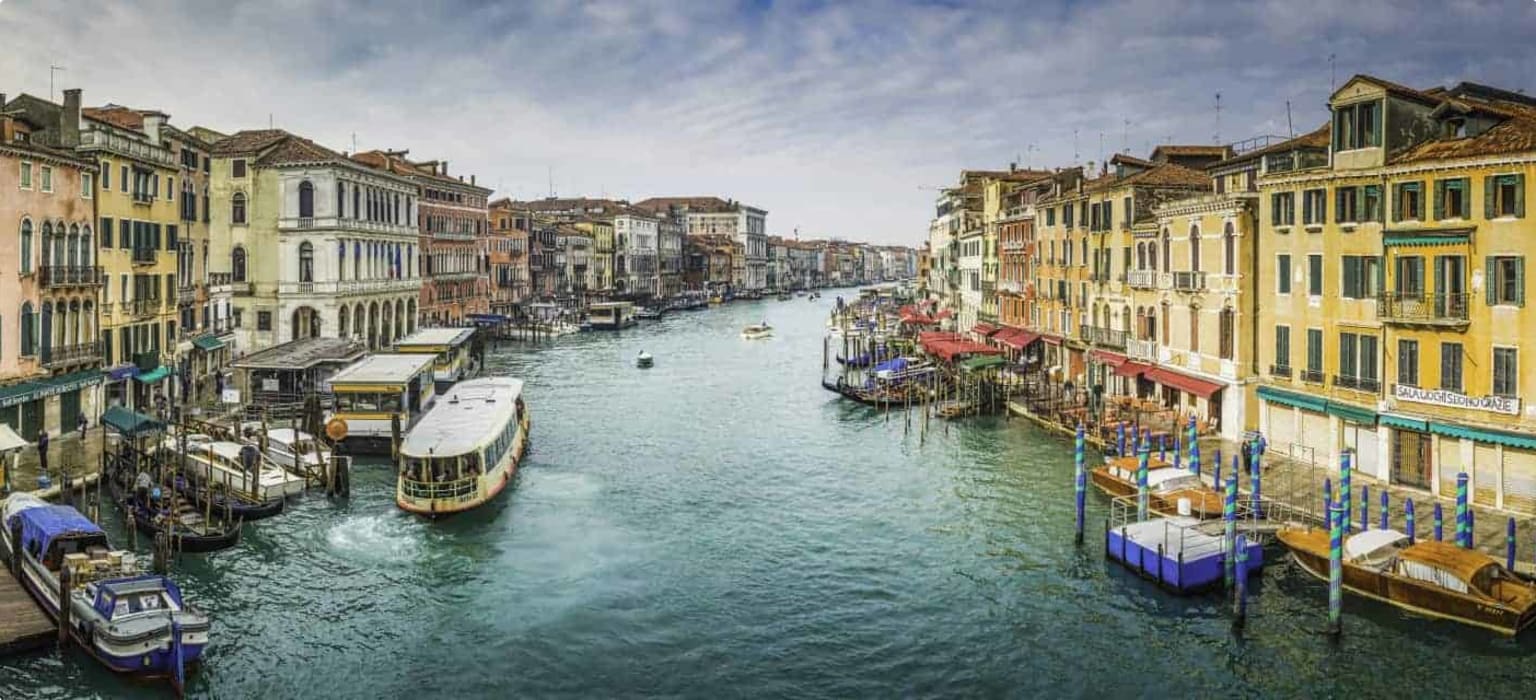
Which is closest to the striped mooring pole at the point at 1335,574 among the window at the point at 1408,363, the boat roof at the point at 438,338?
the window at the point at 1408,363

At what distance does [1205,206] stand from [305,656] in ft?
73.1

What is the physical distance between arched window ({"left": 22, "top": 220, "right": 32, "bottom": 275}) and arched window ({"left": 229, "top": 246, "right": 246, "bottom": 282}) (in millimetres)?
19822

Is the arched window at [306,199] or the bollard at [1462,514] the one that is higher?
the arched window at [306,199]

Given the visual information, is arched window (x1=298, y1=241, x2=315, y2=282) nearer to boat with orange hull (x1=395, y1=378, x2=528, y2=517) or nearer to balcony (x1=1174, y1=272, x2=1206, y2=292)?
boat with orange hull (x1=395, y1=378, x2=528, y2=517)

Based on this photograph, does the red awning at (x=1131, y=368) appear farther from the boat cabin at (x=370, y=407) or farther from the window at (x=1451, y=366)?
the boat cabin at (x=370, y=407)

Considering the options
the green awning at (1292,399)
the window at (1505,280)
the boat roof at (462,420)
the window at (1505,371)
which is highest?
the window at (1505,280)

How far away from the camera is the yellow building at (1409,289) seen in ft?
64.6

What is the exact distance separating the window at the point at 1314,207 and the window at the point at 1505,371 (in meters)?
4.70

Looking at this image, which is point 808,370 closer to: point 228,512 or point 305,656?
point 228,512

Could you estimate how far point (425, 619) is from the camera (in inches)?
691

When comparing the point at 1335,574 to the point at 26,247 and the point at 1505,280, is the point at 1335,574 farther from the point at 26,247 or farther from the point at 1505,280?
the point at 26,247

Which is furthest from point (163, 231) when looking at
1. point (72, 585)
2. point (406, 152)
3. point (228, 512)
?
point (406, 152)

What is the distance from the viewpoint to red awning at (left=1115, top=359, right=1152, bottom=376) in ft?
104

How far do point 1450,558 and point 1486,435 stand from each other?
14.6 ft
